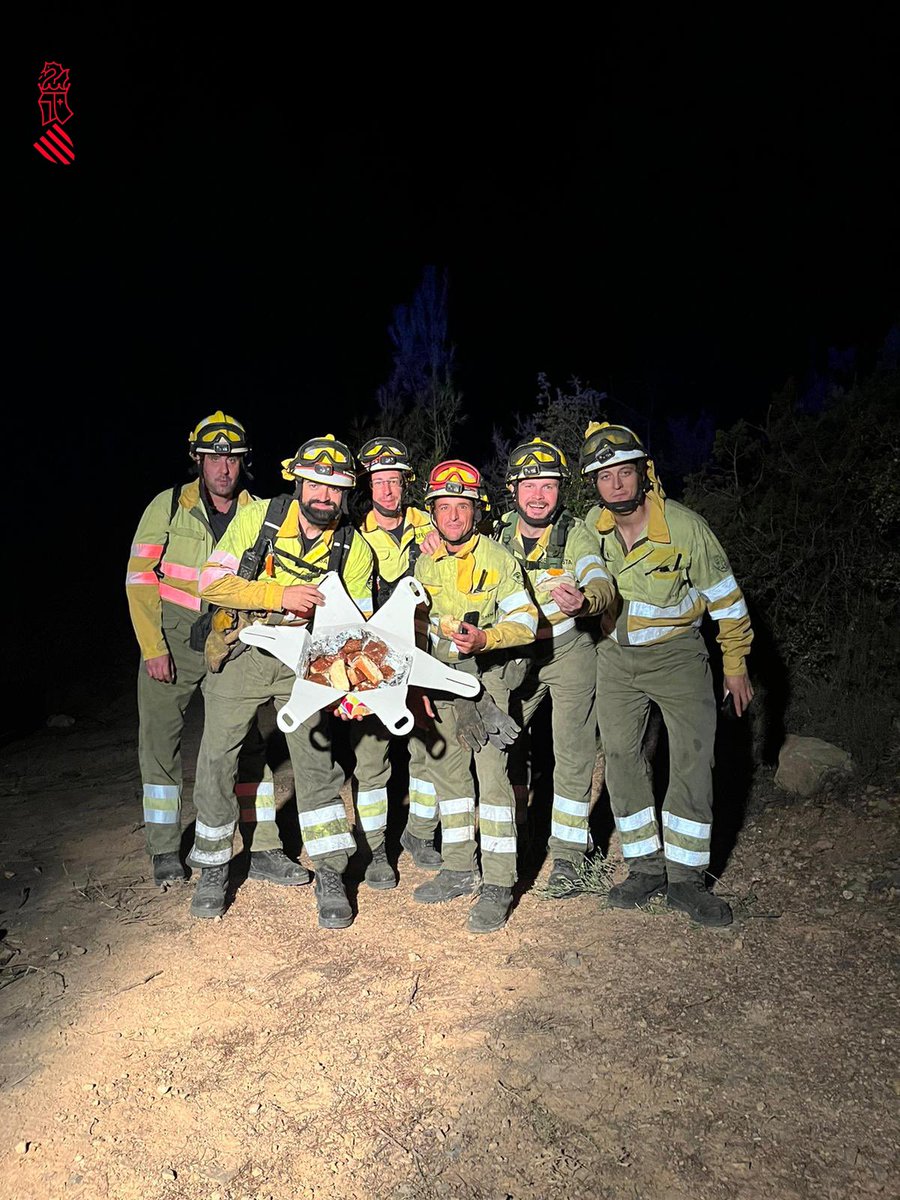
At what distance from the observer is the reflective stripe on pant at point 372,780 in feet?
18.3

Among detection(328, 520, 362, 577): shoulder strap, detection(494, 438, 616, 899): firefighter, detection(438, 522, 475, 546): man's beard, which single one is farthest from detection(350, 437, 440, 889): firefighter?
detection(494, 438, 616, 899): firefighter

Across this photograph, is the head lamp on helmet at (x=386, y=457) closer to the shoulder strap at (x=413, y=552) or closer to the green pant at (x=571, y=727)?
the shoulder strap at (x=413, y=552)

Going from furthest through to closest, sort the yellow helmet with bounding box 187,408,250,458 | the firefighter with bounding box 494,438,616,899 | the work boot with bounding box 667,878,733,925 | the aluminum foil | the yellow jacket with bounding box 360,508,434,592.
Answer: the yellow jacket with bounding box 360,508,434,592 < the yellow helmet with bounding box 187,408,250,458 < the firefighter with bounding box 494,438,616,899 < the work boot with bounding box 667,878,733,925 < the aluminum foil

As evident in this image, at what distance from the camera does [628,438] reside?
15.5 ft

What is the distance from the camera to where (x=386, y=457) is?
19.9 feet

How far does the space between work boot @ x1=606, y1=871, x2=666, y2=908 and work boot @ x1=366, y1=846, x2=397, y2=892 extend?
1.33 m

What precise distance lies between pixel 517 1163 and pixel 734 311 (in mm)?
30002

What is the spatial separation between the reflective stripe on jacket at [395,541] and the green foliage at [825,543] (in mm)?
3355

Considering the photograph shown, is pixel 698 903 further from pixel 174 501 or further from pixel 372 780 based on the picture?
pixel 174 501

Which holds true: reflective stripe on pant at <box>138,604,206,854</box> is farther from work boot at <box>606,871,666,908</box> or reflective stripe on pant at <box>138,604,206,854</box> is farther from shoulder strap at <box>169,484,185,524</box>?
work boot at <box>606,871,666,908</box>

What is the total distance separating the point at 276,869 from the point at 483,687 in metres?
1.84

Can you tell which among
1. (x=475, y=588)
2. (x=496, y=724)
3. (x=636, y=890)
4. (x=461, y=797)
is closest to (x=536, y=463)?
(x=475, y=588)

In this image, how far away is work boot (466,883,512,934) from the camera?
4.64m

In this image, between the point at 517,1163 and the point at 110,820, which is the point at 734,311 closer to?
the point at 110,820
